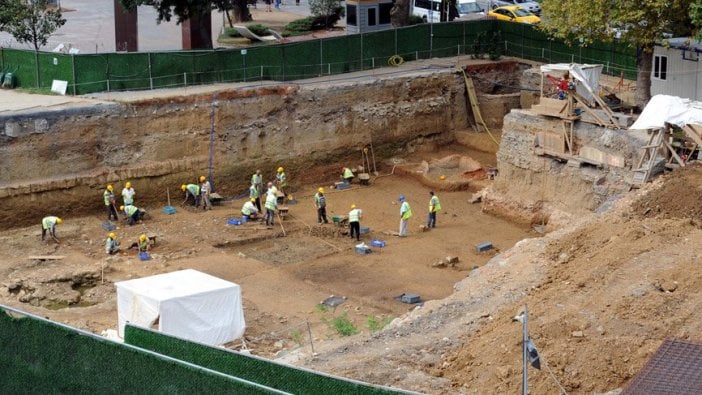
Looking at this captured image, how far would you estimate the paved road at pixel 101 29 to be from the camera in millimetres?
51344

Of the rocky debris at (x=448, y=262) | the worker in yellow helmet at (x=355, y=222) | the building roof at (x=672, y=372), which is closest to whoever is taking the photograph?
the building roof at (x=672, y=372)

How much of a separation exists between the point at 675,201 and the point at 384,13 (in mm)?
23132

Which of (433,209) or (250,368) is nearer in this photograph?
(250,368)

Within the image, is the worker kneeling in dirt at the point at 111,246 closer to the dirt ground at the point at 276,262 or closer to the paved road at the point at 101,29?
the dirt ground at the point at 276,262

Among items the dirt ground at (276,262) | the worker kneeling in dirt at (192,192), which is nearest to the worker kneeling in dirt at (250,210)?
the dirt ground at (276,262)

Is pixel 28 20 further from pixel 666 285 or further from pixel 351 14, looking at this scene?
pixel 666 285

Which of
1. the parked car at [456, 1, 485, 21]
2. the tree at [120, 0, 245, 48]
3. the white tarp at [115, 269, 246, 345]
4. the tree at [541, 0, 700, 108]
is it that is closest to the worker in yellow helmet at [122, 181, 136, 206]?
the tree at [120, 0, 245, 48]

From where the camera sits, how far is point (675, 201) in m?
29.4

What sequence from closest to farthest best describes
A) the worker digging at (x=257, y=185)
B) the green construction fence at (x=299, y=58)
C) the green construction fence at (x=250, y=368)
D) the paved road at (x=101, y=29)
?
the green construction fence at (x=250, y=368), the worker digging at (x=257, y=185), the green construction fence at (x=299, y=58), the paved road at (x=101, y=29)

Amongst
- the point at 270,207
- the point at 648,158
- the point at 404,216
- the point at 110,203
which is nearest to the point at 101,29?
the point at 110,203

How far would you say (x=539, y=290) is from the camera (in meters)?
25.1

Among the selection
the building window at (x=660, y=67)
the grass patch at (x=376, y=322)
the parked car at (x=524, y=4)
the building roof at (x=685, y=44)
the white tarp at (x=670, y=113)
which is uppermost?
the parked car at (x=524, y=4)

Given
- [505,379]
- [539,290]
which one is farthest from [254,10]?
[505,379]

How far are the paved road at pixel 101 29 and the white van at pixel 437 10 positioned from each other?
7008 mm
